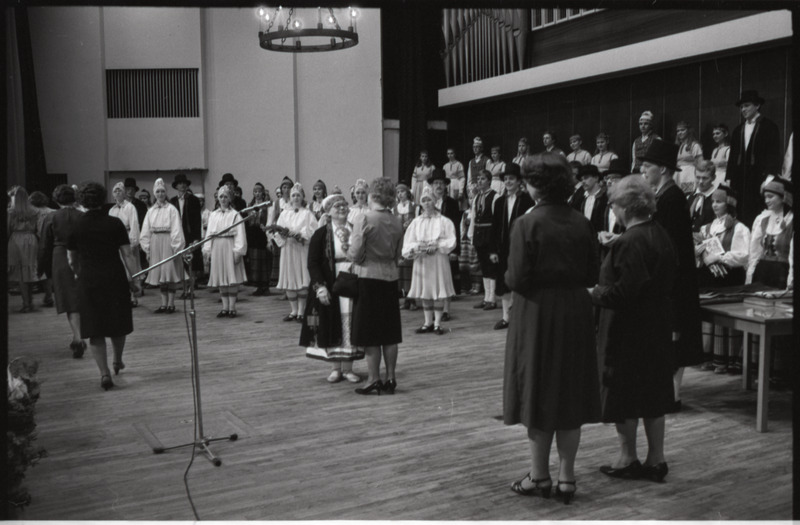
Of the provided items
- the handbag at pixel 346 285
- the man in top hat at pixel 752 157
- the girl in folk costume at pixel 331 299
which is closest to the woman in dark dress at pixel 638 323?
the handbag at pixel 346 285

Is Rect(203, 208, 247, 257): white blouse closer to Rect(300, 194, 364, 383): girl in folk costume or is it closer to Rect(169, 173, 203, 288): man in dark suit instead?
Rect(169, 173, 203, 288): man in dark suit

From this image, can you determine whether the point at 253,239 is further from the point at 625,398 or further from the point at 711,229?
the point at 625,398

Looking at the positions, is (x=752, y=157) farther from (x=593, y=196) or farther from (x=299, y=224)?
(x=299, y=224)

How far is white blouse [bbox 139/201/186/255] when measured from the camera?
10617 millimetres

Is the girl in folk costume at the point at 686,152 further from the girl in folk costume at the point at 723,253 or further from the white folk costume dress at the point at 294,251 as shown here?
the white folk costume dress at the point at 294,251

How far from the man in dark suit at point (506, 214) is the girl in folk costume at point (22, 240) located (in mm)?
5517

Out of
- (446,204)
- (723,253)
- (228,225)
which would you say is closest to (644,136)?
(446,204)

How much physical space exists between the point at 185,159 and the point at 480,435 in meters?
10.1

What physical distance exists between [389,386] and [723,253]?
9.69 ft

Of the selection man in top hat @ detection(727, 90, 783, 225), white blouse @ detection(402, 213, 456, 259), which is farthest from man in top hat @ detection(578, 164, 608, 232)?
white blouse @ detection(402, 213, 456, 259)

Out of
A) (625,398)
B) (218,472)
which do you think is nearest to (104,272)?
(218,472)

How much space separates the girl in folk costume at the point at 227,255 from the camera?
404 inches

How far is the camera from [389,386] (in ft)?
20.9

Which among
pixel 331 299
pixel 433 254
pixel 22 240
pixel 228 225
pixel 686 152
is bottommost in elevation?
pixel 331 299
